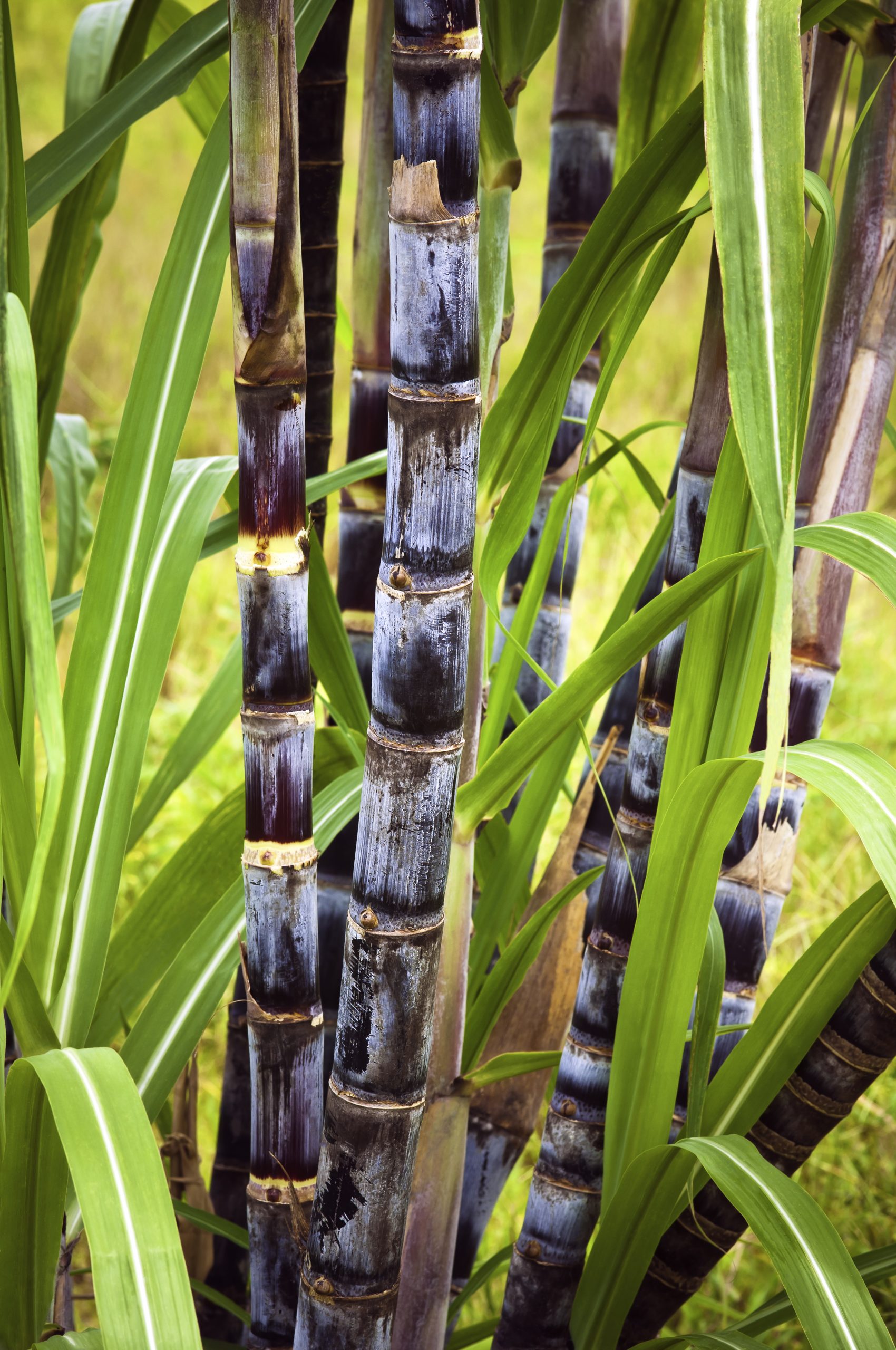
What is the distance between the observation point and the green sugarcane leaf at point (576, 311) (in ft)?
0.96

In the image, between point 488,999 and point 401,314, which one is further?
point 488,999

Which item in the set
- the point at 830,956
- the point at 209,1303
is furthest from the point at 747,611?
the point at 209,1303

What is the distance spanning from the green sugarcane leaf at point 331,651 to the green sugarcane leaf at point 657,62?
0.69 feet

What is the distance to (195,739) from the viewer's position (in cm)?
49

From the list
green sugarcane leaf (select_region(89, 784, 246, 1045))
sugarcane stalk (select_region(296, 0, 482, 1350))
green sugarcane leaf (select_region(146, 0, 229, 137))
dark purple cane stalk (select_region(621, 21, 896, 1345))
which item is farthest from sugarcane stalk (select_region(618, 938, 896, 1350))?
green sugarcane leaf (select_region(146, 0, 229, 137))

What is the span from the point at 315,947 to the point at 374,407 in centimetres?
25

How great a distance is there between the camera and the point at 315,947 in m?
0.34

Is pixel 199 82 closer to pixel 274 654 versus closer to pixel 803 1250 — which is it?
pixel 274 654

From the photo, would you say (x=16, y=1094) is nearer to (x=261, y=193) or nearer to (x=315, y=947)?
(x=315, y=947)

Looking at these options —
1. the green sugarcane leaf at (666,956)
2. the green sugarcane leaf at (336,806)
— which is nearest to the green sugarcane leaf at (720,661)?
the green sugarcane leaf at (666,956)

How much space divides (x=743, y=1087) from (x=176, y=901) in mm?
235

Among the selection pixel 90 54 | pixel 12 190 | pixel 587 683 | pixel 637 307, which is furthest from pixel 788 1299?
pixel 90 54

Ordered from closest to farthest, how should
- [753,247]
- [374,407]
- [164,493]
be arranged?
[753,247] < [164,493] < [374,407]

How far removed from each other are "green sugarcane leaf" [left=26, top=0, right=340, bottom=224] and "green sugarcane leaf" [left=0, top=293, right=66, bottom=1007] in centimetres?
8
